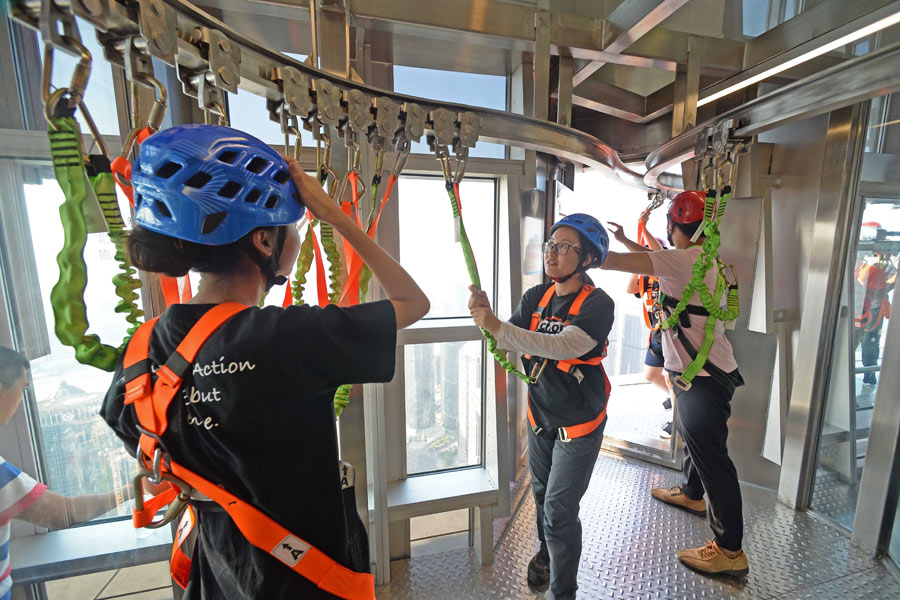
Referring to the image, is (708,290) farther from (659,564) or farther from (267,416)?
(267,416)

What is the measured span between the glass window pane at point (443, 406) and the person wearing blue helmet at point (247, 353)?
1.50m

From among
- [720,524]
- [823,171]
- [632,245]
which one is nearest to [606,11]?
[632,245]

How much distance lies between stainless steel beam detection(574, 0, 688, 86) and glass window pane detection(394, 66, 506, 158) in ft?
2.63

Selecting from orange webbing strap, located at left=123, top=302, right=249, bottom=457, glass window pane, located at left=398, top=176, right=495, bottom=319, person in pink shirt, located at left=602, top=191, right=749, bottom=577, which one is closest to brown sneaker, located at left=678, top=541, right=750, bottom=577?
person in pink shirt, located at left=602, top=191, right=749, bottom=577

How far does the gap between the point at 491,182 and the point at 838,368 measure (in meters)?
2.63

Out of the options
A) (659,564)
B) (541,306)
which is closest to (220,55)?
(541,306)

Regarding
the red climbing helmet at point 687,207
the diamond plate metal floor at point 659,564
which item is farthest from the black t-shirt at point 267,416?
the red climbing helmet at point 687,207

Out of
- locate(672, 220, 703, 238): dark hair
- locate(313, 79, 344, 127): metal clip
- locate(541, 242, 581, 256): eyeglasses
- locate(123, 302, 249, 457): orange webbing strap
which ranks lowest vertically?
locate(123, 302, 249, 457): orange webbing strap

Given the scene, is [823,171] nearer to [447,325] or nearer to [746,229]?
[746,229]

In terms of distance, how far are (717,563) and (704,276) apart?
5.29ft

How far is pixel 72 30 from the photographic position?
0.67 m

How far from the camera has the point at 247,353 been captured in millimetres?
785

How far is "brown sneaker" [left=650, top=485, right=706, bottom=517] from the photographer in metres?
2.87

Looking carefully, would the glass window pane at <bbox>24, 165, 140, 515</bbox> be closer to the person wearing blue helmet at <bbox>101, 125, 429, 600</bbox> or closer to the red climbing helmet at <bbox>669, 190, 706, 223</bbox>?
the person wearing blue helmet at <bbox>101, 125, 429, 600</bbox>
